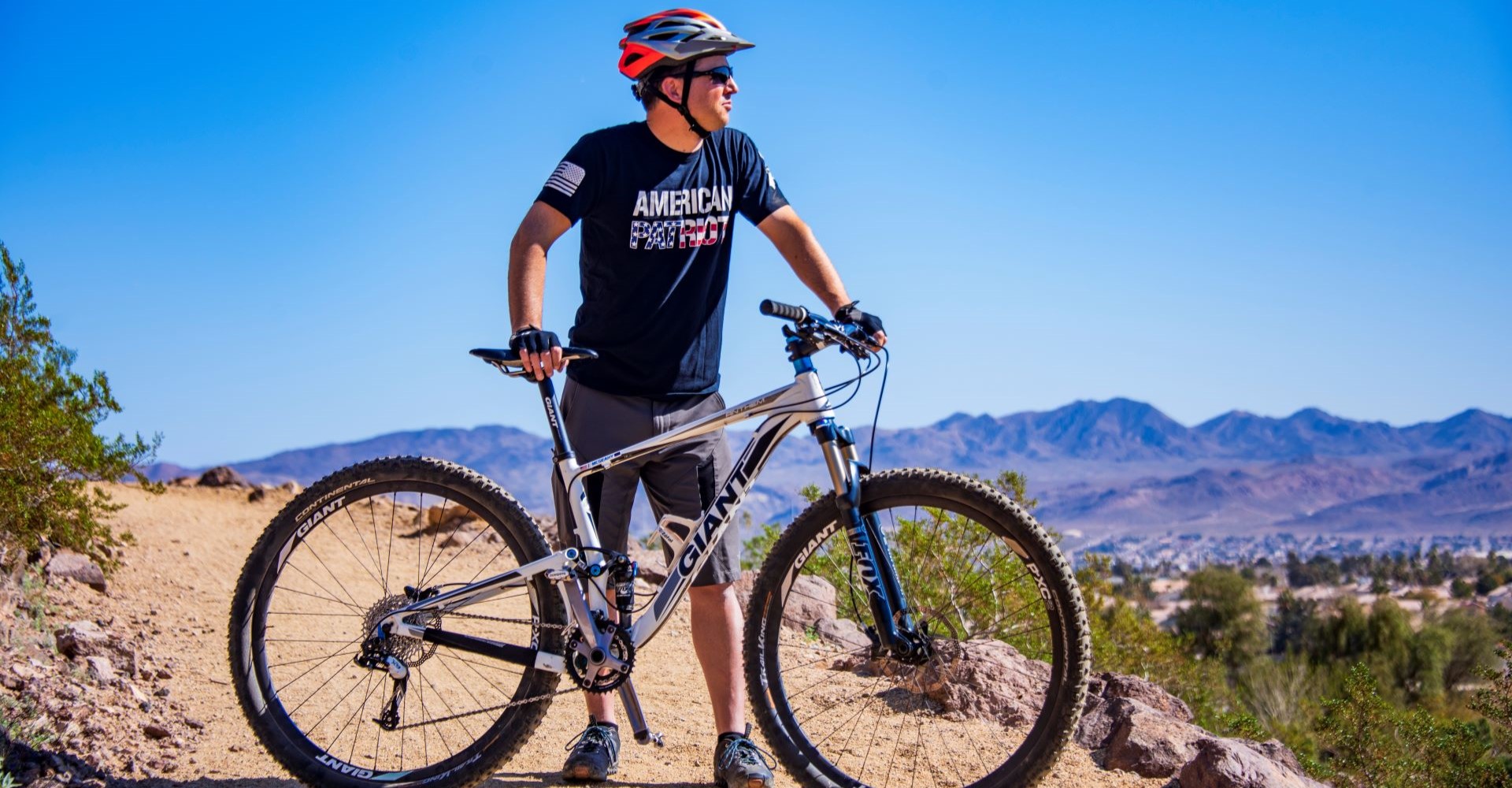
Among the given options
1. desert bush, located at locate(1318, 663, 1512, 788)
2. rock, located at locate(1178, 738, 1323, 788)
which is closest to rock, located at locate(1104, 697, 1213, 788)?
rock, located at locate(1178, 738, 1323, 788)

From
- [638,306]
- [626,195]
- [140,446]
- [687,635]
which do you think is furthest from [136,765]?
[140,446]

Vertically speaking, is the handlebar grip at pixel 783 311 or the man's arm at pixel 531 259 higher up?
the man's arm at pixel 531 259

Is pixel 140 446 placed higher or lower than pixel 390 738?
higher

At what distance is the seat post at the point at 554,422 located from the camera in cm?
367

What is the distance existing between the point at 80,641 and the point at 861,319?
4323 mm

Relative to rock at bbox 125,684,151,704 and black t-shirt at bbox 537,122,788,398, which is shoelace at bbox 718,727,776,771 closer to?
black t-shirt at bbox 537,122,788,398

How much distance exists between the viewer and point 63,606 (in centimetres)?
671

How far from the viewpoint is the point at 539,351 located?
353cm

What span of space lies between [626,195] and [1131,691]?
13.3ft

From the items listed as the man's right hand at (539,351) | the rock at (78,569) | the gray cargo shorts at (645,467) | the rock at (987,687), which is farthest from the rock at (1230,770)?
the rock at (78,569)

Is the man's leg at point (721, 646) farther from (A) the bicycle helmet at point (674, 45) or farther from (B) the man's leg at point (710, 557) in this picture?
(A) the bicycle helmet at point (674, 45)

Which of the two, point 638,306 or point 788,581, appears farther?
point 638,306

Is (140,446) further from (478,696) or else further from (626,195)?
(626,195)

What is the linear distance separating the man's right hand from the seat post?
11cm
